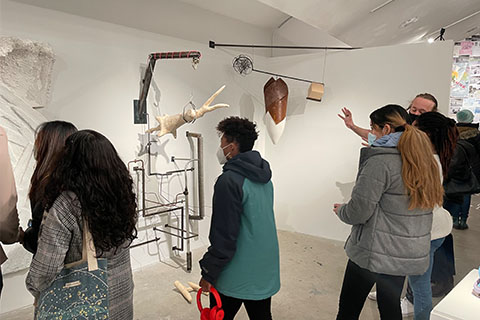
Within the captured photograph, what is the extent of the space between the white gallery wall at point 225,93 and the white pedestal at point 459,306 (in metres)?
2.22

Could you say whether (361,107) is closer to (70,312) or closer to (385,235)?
(385,235)

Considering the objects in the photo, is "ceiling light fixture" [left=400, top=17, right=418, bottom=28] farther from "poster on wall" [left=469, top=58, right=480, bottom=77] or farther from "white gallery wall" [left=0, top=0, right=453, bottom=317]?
"poster on wall" [left=469, top=58, right=480, bottom=77]

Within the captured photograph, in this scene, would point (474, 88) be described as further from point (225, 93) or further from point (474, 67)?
point (225, 93)

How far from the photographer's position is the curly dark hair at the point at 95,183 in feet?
3.74

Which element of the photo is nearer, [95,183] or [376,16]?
[95,183]

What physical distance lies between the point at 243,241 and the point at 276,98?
90.9 inches

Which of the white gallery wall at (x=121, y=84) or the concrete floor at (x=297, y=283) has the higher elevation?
the white gallery wall at (x=121, y=84)

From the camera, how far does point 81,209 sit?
114cm

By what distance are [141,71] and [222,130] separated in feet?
4.99

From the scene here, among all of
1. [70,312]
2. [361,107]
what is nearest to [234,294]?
[70,312]

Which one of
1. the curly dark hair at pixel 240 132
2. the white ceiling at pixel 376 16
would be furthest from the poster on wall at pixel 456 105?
the curly dark hair at pixel 240 132

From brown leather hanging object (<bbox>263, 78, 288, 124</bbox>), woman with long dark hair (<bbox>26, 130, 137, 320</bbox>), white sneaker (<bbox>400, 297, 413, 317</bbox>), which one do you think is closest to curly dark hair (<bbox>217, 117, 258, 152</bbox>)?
woman with long dark hair (<bbox>26, 130, 137, 320</bbox>)

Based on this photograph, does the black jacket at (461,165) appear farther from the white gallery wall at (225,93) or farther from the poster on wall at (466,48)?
the poster on wall at (466,48)

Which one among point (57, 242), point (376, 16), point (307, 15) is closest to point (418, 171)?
point (57, 242)
